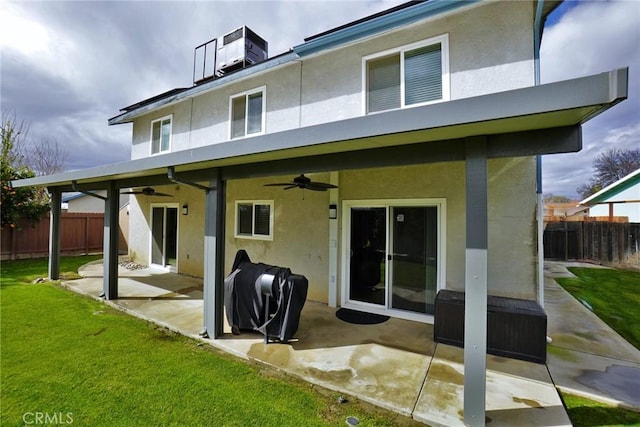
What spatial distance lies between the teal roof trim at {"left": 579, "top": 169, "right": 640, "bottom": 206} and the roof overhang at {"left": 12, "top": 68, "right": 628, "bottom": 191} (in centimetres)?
1819

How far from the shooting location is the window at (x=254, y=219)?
795 centimetres

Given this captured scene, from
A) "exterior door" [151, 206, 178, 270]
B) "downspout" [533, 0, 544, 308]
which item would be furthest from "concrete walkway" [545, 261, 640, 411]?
"exterior door" [151, 206, 178, 270]

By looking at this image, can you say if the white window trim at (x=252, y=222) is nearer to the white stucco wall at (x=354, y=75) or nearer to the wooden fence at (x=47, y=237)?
the white stucco wall at (x=354, y=75)

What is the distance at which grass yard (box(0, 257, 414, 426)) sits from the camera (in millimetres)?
3000

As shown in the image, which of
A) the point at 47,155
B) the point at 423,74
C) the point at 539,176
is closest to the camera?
the point at 539,176

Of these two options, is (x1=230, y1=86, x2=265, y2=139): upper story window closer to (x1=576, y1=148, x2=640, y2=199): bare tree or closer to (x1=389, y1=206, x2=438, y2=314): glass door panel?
(x1=389, y1=206, x2=438, y2=314): glass door panel

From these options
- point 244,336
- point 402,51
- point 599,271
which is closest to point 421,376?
point 244,336

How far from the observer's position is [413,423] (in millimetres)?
2953

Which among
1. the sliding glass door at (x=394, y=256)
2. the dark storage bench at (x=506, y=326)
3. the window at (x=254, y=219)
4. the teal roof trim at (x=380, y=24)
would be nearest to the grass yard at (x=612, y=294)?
the dark storage bench at (x=506, y=326)

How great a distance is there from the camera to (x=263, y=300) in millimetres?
4867

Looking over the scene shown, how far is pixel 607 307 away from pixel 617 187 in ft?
43.6

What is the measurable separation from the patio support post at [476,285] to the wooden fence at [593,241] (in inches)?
550

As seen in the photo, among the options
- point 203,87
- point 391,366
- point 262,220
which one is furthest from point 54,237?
point 391,366

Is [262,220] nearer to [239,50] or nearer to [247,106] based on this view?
[247,106]
